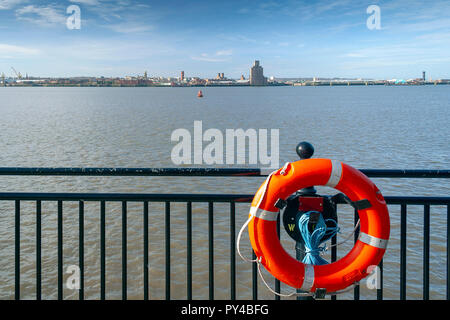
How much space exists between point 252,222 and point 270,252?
0.24 meters

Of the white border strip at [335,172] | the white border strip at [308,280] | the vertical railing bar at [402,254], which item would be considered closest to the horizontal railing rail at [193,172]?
the vertical railing bar at [402,254]

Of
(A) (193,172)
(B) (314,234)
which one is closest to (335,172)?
(B) (314,234)

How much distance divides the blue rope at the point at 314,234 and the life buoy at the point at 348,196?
4.9 inches

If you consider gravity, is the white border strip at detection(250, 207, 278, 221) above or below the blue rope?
above

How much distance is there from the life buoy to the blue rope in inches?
4.9

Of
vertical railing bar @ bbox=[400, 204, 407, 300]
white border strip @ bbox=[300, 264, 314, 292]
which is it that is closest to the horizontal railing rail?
vertical railing bar @ bbox=[400, 204, 407, 300]

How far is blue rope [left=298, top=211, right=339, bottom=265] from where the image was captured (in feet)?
10.6

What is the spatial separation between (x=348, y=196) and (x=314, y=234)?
381 millimetres

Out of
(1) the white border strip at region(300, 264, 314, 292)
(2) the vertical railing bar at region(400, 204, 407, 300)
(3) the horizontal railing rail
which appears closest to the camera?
(1) the white border strip at region(300, 264, 314, 292)

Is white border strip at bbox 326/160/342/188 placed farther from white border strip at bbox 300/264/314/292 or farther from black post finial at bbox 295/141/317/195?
white border strip at bbox 300/264/314/292

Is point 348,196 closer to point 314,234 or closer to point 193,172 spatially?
point 314,234

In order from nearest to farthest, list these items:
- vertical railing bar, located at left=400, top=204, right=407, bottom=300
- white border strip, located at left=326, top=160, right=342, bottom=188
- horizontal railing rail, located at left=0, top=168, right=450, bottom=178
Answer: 1. white border strip, located at left=326, top=160, right=342, bottom=188
2. horizontal railing rail, located at left=0, top=168, right=450, bottom=178
3. vertical railing bar, located at left=400, top=204, right=407, bottom=300

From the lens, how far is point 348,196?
3.07 m

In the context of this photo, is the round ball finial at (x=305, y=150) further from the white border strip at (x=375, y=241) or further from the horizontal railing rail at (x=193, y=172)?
the white border strip at (x=375, y=241)
